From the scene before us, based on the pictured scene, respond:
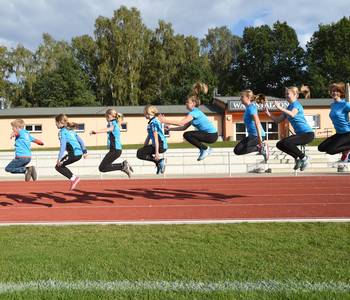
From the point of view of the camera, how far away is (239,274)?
16.5 ft

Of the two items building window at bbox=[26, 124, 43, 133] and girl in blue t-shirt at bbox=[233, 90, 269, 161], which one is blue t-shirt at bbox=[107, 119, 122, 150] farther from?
building window at bbox=[26, 124, 43, 133]

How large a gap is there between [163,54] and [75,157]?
1894 inches

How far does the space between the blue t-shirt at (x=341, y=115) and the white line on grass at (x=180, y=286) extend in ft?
14.4

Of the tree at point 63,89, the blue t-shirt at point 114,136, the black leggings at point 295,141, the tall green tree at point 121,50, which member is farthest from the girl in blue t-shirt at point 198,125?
the tree at point 63,89

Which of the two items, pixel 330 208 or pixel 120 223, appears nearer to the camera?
pixel 120 223

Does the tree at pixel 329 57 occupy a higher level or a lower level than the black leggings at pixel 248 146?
higher

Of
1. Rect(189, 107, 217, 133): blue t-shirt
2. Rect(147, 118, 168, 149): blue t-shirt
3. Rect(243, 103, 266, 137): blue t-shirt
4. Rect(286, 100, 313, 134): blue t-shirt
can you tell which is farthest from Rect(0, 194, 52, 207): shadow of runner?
Rect(286, 100, 313, 134): blue t-shirt

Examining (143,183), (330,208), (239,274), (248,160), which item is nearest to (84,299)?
(239,274)

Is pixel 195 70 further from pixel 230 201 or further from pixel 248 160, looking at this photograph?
pixel 230 201

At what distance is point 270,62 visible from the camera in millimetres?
69375

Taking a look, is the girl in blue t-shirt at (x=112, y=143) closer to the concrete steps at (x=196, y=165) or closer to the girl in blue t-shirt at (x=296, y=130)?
the girl in blue t-shirt at (x=296, y=130)

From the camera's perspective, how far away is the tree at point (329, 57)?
63562mm

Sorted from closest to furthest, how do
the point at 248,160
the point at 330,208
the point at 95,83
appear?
the point at 330,208
the point at 248,160
the point at 95,83

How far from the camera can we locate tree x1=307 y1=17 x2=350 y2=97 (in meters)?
63.6
